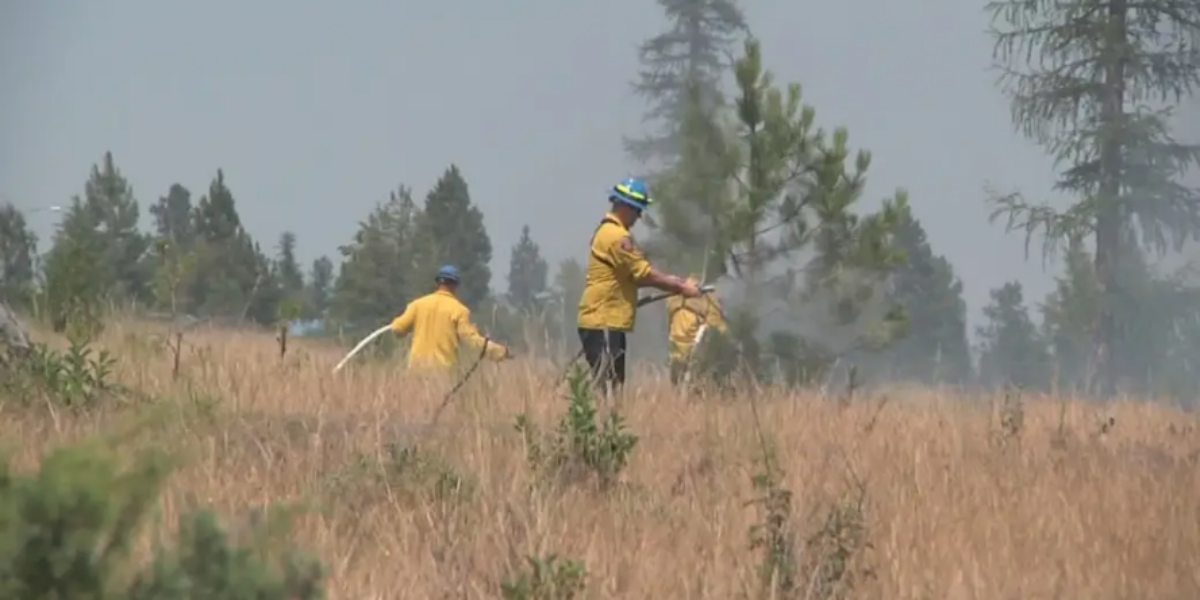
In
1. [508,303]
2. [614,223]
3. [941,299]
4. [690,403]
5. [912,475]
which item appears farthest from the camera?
[941,299]

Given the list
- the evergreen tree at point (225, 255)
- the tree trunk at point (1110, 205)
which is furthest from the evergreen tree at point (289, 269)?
the tree trunk at point (1110, 205)

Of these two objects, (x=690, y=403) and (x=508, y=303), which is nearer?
(x=690, y=403)

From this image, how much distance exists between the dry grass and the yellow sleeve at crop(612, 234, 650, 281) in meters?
1.28

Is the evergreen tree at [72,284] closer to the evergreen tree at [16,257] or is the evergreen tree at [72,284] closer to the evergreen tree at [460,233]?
the evergreen tree at [16,257]

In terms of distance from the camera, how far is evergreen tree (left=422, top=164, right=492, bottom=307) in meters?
39.6

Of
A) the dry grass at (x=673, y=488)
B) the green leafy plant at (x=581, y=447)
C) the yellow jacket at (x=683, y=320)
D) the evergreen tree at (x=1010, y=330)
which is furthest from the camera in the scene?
the evergreen tree at (x=1010, y=330)

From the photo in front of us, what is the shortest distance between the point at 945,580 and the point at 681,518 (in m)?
0.79

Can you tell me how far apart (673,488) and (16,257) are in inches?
359

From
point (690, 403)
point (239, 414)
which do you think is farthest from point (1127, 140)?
point (239, 414)

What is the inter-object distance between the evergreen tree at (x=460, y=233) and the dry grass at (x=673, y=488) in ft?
102

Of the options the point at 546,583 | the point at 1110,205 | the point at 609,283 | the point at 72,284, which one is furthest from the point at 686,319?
the point at 1110,205

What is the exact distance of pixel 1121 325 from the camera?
79.7 ft

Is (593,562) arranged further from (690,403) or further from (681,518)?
(690,403)

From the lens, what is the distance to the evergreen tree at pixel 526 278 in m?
7.35
